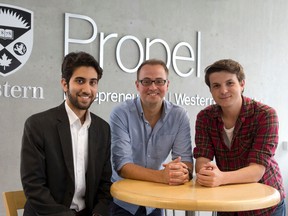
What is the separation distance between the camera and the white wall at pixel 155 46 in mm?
3262

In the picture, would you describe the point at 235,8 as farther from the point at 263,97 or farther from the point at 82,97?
the point at 82,97

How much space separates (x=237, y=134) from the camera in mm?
2240

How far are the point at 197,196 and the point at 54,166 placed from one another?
82 cm

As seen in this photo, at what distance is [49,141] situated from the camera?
6.37ft

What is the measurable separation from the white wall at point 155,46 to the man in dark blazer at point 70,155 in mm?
1330

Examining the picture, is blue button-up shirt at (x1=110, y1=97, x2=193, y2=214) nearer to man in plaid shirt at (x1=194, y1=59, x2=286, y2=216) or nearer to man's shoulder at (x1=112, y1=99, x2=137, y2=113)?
man's shoulder at (x1=112, y1=99, x2=137, y2=113)

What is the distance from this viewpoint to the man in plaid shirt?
213cm

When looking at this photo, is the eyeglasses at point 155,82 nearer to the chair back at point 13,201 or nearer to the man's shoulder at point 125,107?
the man's shoulder at point 125,107

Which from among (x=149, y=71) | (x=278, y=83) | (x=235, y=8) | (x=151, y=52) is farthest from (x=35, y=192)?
(x=278, y=83)

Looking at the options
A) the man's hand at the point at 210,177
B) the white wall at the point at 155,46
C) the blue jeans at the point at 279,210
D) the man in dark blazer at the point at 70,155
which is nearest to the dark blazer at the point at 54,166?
the man in dark blazer at the point at 70,155

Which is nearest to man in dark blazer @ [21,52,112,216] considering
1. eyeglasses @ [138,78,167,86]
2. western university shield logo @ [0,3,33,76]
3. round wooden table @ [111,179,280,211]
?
round wooden table @ [111,179,280,211]

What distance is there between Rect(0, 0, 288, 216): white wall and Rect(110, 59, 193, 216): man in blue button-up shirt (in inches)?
47.9

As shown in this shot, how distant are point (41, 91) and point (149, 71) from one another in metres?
1.40

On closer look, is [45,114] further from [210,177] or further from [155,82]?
[210,177]
